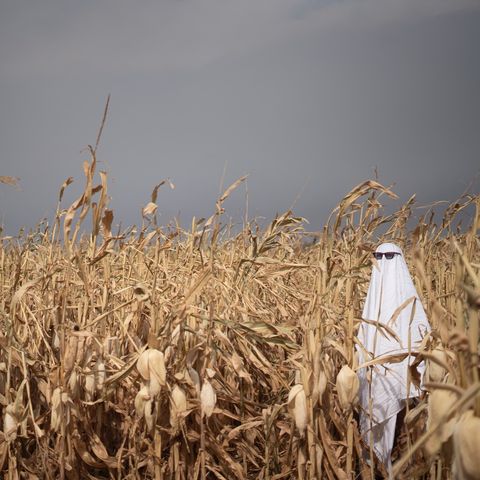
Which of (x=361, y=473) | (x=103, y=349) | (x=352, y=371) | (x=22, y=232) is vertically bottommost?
(x=361, y=473)

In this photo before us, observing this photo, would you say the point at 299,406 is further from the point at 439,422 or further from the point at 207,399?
the point at 439,422

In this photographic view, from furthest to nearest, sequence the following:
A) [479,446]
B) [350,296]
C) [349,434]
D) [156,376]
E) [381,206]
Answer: [381,206] → [350,296] → [349,434] → [156,376] → [479,446]

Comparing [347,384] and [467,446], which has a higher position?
[347,384]

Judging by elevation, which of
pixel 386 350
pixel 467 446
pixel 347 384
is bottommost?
pixel 467 446

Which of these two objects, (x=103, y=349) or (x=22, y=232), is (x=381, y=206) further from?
(x=22, y=232)

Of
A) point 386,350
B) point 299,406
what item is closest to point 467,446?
point 299,406

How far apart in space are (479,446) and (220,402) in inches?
48.2

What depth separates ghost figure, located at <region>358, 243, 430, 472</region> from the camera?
1742 millimetres

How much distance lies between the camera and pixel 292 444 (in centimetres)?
173

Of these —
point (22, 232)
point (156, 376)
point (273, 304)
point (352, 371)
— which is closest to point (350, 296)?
point (352, 371)

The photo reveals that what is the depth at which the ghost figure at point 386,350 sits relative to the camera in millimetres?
1742

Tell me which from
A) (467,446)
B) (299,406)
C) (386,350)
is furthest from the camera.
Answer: (386,350)

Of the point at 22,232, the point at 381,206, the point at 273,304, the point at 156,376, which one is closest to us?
the point at 156,376

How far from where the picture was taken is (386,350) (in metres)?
1.88
